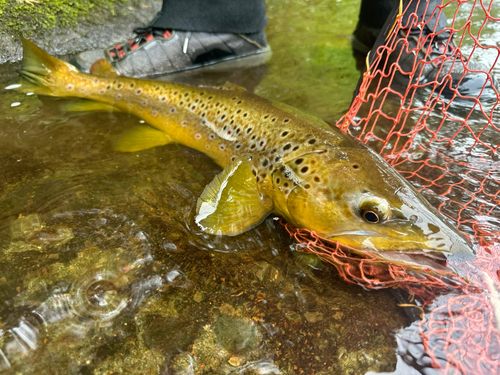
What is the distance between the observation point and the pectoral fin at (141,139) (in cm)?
285

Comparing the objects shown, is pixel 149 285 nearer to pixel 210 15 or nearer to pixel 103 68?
pixel 103 68

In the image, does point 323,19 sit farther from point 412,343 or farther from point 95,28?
point 412,343

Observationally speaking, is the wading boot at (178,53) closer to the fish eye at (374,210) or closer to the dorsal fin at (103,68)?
the dorsal fin at (103,68)

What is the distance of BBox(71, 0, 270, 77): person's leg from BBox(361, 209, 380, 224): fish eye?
325 cm

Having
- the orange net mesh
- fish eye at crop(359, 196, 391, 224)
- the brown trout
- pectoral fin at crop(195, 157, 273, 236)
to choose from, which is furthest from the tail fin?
fish eye at crop(359, 196, 391, 224)

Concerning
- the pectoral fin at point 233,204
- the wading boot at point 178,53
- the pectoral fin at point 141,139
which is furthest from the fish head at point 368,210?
the wading boot at point 178,53

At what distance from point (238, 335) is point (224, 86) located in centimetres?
222

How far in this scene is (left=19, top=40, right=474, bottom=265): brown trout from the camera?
1.77m

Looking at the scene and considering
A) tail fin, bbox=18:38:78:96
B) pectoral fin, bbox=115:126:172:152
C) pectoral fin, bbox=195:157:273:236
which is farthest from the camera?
tail fin, bbox=18:38:78:96

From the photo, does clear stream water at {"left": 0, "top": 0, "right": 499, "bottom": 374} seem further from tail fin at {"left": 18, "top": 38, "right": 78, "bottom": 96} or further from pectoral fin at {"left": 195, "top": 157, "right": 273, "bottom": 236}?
tail fin at {"left": 18, "top": 38, "right": 78, "bottom": 96}

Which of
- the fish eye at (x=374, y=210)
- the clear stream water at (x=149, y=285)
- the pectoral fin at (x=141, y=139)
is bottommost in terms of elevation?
the clear stream water at (x=149, y=285)

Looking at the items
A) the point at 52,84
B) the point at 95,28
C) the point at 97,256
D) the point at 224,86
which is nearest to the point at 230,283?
the point at 97,256

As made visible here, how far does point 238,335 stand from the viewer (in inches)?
62.9

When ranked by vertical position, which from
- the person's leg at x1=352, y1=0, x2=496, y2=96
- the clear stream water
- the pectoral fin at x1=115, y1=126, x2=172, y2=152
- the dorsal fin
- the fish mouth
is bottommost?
the clear stream water
